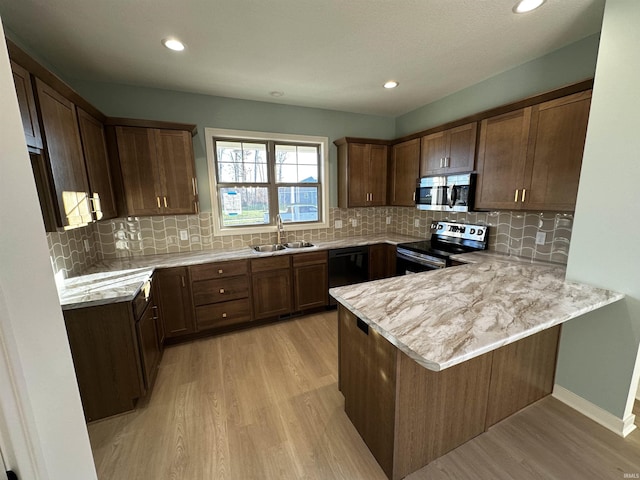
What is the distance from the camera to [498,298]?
1.58 meters

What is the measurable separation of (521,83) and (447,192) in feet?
3.86

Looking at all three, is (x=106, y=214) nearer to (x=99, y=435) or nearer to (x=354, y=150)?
(x=99, y=435)

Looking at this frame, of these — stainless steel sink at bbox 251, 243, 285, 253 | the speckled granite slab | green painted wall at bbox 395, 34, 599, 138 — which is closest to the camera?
the speckled granite slab

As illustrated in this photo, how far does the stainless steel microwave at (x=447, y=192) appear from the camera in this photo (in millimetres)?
2758

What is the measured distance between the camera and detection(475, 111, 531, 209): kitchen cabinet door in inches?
91.5

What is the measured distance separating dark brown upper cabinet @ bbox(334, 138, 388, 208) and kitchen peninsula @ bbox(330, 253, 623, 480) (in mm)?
1974

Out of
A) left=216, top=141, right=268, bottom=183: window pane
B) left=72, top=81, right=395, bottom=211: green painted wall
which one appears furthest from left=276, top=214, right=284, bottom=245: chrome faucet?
left=72, top=81, right=395, bottom=211: green painted wall

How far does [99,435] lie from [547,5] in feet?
13.5

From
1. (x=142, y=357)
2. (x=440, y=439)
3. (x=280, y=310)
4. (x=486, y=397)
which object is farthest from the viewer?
(x=280, y=310)

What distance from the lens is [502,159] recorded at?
2.48 metres

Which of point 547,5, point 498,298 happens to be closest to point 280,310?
point 498,298

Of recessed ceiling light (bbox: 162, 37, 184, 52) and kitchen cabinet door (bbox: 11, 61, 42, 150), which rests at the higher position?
recessed ceiling light (bbox: 162, 37, 184, 52)

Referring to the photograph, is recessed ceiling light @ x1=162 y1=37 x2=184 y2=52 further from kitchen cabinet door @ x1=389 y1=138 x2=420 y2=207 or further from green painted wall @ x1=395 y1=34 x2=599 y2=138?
green painted wall @ x1=395 y1=34 x2=599 y2=138

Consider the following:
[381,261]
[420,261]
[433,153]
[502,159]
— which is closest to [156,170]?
[381,261]
